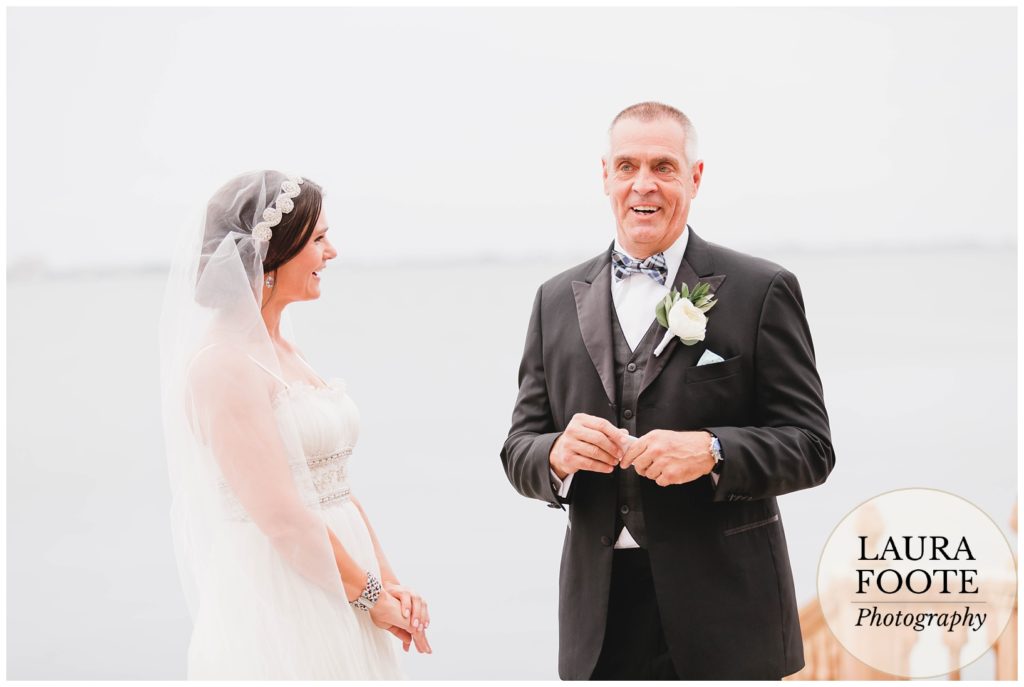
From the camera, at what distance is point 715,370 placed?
7.98 ft

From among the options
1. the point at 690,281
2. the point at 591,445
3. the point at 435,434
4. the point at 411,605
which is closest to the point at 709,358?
the point at 690,281

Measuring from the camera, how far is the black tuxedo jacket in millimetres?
2412

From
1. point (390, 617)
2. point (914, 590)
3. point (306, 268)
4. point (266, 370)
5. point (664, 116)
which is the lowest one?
point (914, 590)

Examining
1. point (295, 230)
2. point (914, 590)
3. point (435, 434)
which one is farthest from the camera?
point (435, 434)

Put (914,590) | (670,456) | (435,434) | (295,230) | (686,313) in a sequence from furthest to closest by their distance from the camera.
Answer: (435,434) → (914,590) → (295,230) → (686,313) → (670,456)

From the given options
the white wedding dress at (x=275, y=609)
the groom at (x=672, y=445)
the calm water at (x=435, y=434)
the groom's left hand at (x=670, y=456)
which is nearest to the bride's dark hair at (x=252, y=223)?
the white wedding dress at (x=275, y=609)

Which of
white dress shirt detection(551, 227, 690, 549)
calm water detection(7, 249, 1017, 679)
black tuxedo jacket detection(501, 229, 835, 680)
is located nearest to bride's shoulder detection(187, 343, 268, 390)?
black tuxedo jacket detection(501, 229, 835, 680)

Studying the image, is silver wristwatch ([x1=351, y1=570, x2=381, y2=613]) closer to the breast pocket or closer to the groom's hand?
the groom's hand

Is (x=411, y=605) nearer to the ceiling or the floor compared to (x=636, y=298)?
nearer to the floor

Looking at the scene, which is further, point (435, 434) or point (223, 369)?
point (435, 434)

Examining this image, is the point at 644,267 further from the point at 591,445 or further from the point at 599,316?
the point at 591,445

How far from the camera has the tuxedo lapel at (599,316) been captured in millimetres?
2488

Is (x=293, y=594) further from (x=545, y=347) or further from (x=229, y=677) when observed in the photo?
(x=545, y=347)

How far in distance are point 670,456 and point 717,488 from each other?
0.14 meters
